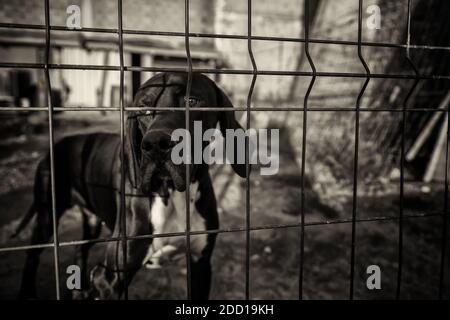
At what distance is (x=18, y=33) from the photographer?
392 inches

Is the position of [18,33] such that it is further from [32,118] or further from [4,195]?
[4,195]

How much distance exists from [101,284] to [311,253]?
107 inches

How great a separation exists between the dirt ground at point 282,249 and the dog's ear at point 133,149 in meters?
0.99

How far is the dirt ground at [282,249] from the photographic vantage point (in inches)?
133

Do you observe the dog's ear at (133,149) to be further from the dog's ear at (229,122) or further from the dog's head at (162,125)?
the dog's ear at (229,122)

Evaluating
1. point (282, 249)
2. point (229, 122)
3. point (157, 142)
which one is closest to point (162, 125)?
point (157, 142)

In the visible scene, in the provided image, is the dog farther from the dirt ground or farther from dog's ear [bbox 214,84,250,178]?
the dirt ground

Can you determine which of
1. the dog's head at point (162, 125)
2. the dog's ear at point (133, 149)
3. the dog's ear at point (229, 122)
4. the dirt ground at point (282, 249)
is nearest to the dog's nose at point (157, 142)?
the dog's head at point (162, 125)

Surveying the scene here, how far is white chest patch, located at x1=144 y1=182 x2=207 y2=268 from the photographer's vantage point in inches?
90.4

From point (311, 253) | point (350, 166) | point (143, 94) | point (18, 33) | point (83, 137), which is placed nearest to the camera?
point (143, 94)

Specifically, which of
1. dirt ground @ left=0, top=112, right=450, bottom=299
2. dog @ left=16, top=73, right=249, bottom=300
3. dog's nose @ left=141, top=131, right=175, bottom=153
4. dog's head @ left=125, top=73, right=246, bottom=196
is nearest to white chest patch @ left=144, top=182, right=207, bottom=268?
dog @ left=16, top=73, right=249, bottom=300

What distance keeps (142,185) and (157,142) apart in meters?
0.33

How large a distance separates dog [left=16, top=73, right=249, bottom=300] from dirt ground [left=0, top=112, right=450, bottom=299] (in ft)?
1.49
